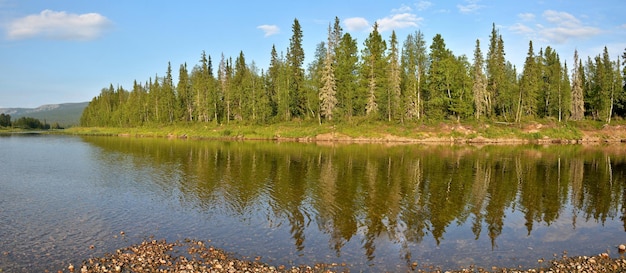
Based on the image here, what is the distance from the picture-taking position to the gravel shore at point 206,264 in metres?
14.4

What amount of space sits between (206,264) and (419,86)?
8329 centimetres

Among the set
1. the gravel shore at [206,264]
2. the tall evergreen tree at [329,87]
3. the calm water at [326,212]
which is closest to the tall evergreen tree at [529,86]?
the tall evergreen tree at [329,87]

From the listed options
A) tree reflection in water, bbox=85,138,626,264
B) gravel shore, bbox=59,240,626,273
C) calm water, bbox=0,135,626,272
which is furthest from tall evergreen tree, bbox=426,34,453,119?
gravel shore, bbox=59,240,626,273

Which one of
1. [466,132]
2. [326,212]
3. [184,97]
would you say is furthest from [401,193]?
[184,97]

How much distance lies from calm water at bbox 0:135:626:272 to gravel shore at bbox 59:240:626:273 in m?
0.73

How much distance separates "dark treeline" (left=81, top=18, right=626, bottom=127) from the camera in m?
88.9

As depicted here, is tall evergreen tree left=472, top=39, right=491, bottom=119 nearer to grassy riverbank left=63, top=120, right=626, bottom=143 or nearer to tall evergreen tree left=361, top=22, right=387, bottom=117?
grassy riverbank left=63, top=120, right=626, bottom=143

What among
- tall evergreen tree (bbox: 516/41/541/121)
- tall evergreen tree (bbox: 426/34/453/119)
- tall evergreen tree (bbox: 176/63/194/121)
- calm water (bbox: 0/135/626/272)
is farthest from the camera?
tall evergreen tree (bbox: 176/63/194/121)

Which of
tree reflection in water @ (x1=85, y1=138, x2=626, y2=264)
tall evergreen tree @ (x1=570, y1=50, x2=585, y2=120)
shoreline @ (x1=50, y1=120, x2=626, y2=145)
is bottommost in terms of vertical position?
tree reflection in water @ (x1=85, y1=138, x2=626, y2=264)

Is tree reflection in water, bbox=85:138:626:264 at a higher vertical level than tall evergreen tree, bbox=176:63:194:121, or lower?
lower

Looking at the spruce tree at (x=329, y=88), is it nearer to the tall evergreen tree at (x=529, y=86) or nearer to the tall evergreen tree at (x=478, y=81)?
the tall evergreen tree at (x=478, y=81)

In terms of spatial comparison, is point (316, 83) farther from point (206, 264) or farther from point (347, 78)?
point (206, 264)

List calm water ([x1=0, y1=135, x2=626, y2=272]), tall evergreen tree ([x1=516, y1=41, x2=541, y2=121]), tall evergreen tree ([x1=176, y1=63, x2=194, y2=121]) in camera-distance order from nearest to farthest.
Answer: calm water ([x1=0, y1=135, x2=626, y2=272]) → tall evergreen tree ([x1=516, y1=41, x2=541, y2=121]) → tall evergreen tree ([x1=176, y1=63, x2=194, y2=121])

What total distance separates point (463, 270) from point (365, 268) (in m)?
3.57
